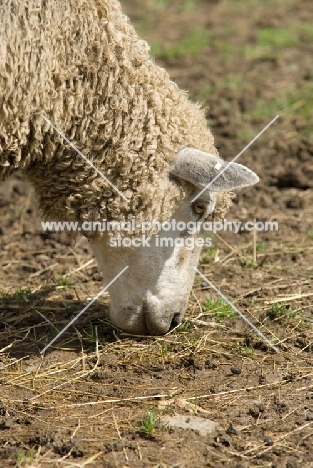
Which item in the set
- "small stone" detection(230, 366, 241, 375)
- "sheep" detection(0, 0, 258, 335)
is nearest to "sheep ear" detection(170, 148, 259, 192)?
"sheep" detection(0, 0, 258, 335)

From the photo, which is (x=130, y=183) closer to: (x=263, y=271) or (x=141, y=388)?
(x=141, y=388)

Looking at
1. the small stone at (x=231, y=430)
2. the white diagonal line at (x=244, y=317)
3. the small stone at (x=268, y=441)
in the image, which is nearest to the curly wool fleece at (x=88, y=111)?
the white diagonal line at (x=244, y=317)

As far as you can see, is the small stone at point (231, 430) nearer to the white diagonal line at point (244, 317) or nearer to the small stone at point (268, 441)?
the small stone at point (268, 441)

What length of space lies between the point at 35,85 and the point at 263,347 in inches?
86.9

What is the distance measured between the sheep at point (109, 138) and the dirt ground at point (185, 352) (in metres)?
0.44

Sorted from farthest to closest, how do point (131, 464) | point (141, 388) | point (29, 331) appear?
point (29, 331)
point (141, 388)
point (131, 464)

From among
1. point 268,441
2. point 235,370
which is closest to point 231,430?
point 268,441

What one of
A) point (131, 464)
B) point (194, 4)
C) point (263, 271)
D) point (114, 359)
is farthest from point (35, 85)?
point (194, 4)

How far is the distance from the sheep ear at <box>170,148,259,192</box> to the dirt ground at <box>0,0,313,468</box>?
0.81 metres

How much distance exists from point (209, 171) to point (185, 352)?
122 centimetres

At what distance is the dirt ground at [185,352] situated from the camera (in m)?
3.97

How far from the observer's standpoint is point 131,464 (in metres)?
3.78

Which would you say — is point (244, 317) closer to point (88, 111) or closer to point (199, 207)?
point (199, 207)

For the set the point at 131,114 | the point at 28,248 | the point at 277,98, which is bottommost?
the point at 28,248
